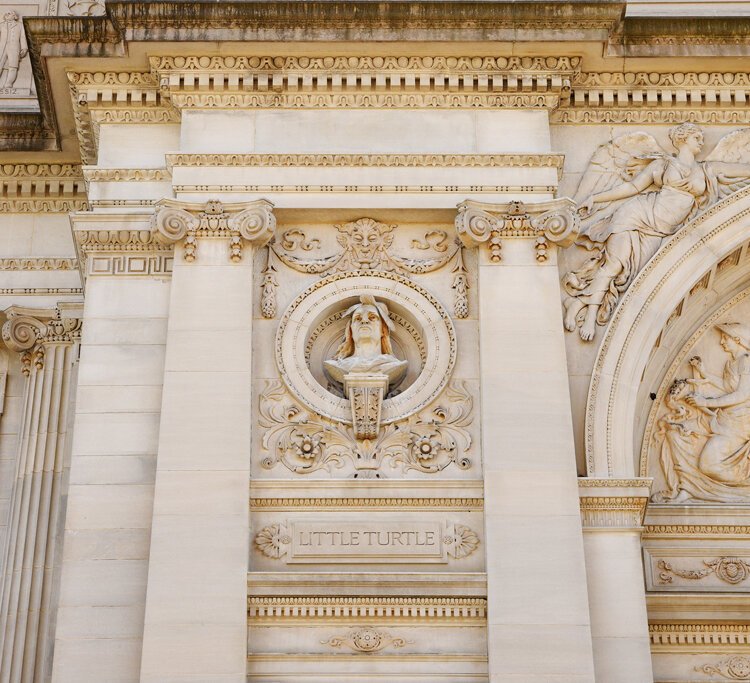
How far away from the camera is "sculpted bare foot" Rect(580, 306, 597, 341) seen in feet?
60.6

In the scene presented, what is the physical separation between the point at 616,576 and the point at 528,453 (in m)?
1.71

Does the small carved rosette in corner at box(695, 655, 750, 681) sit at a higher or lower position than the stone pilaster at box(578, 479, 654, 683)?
lower

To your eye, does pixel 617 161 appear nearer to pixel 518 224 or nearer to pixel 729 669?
pixel 518 224

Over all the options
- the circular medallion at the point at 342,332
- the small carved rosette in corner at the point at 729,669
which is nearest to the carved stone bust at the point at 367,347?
the circular medallion at the point at 342,332

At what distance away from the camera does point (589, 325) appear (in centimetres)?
1853

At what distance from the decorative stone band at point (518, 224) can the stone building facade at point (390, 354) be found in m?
0.04

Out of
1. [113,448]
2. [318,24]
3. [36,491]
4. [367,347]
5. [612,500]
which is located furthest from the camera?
[36,491]

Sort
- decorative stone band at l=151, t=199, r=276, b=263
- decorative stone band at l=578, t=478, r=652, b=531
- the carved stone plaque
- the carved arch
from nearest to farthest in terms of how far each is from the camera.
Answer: the carved stone plaque
decorative stone band at l=578, t=478, r=652, b=531
the carved arch
decorative stone band at l=151, t=199, r=276, b=263

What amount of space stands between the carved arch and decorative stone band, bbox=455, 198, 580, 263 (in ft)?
3.81

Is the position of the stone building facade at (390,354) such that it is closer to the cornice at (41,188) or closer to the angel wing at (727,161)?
the angel wing at (727,161)

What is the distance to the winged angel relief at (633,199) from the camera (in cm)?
1878

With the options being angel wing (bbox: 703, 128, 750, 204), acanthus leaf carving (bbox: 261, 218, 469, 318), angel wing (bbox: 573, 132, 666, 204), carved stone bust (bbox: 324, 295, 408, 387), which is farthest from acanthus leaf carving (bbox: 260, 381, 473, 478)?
angel wing (bbox: 703, 128, 750, 204)

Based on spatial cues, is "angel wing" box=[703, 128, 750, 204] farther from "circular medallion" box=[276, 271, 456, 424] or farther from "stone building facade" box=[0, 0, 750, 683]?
"circular medallion" box=[276, 271, 456, 424]

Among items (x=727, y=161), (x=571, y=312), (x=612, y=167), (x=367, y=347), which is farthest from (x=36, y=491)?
(x=727, y=161)
